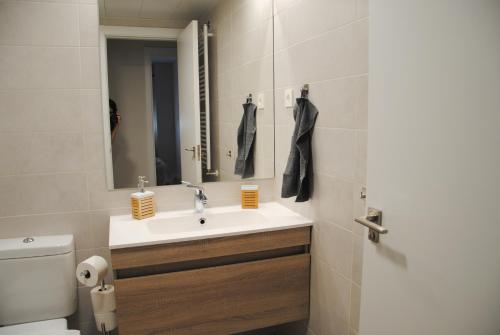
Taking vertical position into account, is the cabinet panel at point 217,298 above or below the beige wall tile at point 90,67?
below

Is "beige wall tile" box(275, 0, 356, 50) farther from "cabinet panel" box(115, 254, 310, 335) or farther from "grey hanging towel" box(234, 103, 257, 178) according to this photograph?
"cabinet panel" box(115, 254, 310, 335)

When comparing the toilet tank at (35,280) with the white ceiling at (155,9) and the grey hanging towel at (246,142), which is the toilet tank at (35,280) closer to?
the grey hanging towel at (246,142)

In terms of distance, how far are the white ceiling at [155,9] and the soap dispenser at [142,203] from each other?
2.64 ft

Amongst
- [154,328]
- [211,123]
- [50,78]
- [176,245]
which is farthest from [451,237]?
[50,78]

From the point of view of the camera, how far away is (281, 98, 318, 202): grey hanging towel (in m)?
1.76

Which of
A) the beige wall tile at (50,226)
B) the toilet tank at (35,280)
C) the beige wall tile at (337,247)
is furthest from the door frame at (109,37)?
the beige wall tile at (337,247)

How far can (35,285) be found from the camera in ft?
5.75

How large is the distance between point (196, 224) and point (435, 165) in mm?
1278

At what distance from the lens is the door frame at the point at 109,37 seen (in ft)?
6.21

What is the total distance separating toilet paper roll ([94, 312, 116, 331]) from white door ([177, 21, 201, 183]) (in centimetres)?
74

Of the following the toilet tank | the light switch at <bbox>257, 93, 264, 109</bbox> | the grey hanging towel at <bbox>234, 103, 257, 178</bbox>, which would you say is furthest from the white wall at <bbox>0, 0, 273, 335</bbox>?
the light switch at <bbox>257, 93, 264, 109</bbox>

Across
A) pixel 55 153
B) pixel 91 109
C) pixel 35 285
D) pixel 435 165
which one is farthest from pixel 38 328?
pixel 435 165

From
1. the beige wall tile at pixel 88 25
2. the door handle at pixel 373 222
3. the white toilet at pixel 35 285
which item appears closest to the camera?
the door handle at pixel 373 222

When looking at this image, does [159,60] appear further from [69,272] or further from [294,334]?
[294,334]
